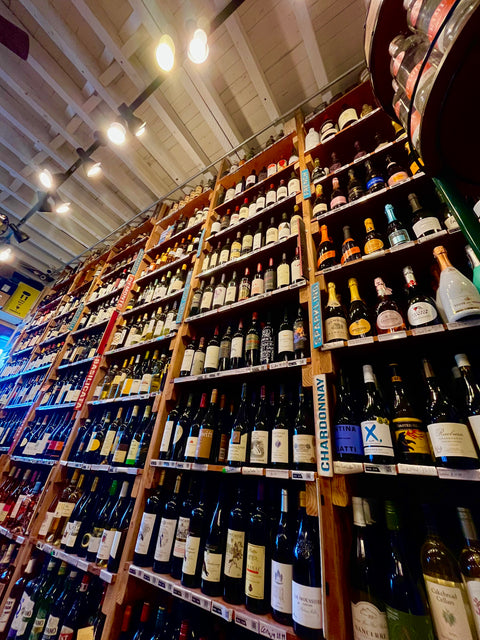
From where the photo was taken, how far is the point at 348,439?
1.09 m

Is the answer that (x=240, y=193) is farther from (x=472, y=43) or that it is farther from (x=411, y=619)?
(x=411, y=619)

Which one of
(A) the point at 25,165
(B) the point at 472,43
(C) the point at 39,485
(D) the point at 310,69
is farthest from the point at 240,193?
(C) the point at 39,485

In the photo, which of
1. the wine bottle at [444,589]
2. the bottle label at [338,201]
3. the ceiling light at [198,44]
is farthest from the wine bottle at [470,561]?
the ceiling light at [198,44]

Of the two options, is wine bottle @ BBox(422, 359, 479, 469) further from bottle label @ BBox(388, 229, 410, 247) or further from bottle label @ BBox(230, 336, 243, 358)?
bottle label @ BBox(230, 336, 243, 358)

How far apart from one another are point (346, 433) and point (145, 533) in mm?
1274

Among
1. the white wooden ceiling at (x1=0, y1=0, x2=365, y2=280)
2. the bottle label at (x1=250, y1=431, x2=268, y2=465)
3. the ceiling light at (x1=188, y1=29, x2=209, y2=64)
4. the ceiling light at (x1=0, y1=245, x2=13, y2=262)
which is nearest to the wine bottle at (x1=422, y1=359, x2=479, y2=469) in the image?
the bottle label at (x1=250, y1=431, x2=268, y2=465)

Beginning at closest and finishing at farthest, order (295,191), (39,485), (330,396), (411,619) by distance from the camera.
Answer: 1. (411,619)
2. (330,396)
3. (295,191)
4. (39,485)

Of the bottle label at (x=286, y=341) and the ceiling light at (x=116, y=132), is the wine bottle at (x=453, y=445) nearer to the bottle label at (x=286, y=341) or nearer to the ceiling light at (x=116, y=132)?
the bottle label at (x=286, y=341)

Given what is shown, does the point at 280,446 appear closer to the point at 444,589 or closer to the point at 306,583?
the point at 306,583

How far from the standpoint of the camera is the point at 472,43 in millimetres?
610

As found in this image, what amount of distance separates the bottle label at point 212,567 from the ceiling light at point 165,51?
324 cm

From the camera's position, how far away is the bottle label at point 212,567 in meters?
1.15

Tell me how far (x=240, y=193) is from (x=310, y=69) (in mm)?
1410

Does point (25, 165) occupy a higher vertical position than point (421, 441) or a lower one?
higher
